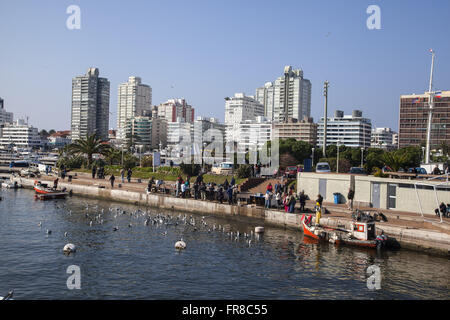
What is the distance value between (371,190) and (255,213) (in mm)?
8927

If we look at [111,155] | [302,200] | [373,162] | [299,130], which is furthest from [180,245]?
[299,130]

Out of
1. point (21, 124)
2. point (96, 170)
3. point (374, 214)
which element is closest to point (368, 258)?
point (374, 214)

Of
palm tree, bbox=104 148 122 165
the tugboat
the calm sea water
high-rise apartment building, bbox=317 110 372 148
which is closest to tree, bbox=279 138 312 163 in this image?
palm tree, bbox=104 148 122 165

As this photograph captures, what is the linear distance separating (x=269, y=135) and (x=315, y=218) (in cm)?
17128

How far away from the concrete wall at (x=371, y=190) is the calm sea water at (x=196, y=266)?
5737 millimetres

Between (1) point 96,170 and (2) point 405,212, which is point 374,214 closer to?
(2) point 405,212

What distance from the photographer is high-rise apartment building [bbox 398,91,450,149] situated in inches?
5669

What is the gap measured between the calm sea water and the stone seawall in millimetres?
727

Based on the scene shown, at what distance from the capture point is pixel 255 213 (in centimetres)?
3177

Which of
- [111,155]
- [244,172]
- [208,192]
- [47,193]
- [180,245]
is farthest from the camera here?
[111,155]

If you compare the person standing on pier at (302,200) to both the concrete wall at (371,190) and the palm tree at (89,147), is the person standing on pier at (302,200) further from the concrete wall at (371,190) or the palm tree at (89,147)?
the palm tree at (89,147)

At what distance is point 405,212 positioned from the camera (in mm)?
28047
